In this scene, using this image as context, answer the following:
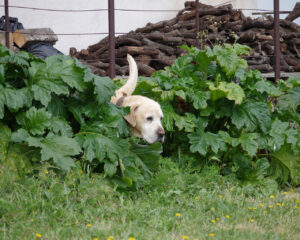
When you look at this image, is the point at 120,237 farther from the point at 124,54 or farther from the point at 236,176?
the point at 124,54

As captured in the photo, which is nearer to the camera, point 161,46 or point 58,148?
point 58,148

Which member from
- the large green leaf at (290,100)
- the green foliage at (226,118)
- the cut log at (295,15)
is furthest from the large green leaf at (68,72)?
the cut log at (295,15)

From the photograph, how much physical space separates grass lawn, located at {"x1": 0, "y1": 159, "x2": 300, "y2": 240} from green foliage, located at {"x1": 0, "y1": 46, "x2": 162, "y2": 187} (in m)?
0.16

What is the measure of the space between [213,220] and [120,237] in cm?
82

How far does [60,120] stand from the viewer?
3.70 meters

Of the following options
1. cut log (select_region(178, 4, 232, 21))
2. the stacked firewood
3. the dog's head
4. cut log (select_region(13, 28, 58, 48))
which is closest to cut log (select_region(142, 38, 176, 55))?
the stacked firewood

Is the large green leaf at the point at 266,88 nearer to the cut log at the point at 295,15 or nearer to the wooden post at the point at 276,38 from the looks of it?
the wooden post at the point at 276,38

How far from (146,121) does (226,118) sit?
1105mm

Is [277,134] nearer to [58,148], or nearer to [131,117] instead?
[131,117]

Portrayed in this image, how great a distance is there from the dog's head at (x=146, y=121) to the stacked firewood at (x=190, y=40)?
4.16m

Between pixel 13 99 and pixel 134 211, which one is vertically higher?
pixel 13 99

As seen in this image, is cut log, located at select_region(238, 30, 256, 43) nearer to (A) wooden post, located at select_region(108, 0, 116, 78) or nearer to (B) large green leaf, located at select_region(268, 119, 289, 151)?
(A) wooden post, located at select_region(108, 0, 116, 78)

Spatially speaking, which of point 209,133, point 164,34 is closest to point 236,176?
point 209,133

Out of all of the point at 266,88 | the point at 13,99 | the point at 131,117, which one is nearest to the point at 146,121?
the point at 131,117
